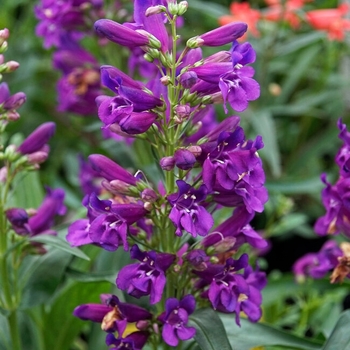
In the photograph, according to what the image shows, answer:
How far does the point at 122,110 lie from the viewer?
863 millimetres

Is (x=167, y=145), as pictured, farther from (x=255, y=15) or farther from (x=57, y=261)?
(x=255, y=15)

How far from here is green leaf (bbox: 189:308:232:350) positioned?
2.96 ft

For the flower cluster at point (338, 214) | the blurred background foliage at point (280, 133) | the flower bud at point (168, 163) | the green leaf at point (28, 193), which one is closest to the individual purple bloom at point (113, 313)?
the flower bud at point (168, 163)

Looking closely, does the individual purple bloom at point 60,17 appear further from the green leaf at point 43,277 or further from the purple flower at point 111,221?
the purple flower at point 111,221

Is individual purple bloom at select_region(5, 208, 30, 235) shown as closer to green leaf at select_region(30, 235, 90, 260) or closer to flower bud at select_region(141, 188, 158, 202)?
green leaf at select_region(30, 235, 90, 260)

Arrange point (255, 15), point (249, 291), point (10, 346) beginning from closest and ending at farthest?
point (249, 291) → point (10, 346) → point (255, 15)

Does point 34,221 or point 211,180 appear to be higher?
point 211,180

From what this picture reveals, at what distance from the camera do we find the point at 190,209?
87 cm

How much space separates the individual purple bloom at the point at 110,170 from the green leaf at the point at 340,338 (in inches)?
14.6

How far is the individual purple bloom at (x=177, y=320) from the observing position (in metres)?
0.90

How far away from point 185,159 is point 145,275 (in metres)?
0.17

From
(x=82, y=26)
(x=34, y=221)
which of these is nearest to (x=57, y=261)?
(x=34, y=221)

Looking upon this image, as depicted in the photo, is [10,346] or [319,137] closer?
[10,346]

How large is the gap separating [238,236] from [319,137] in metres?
1.36
